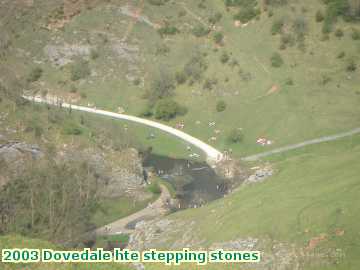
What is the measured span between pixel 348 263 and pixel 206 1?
121m

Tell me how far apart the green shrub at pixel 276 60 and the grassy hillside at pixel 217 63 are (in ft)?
3.68

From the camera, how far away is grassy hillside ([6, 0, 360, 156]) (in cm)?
10431

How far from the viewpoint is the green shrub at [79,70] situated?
13338cm

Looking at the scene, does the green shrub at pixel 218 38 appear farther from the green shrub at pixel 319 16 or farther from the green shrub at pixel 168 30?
the green shrub at pixel 319 16

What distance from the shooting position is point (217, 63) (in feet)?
416

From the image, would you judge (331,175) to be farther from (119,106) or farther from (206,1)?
(206,1)

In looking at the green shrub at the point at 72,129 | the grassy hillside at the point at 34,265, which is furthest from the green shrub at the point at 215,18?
the grassy hillside at the point at 34,265

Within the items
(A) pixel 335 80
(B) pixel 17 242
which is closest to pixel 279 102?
(A) pixel 335 80

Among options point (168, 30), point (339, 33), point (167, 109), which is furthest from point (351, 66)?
point (168, 30)

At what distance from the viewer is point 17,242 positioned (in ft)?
72.0

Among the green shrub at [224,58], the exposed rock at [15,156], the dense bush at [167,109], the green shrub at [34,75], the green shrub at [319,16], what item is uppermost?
the green shrub at [319,16]

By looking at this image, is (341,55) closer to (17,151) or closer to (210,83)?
(210,83)

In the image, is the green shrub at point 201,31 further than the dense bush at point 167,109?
Yes

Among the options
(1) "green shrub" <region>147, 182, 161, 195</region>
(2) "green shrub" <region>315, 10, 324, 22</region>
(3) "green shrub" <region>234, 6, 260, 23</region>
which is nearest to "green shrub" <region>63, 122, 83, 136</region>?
Result: (1) "green shrub" <region>147, 182, 161, 195</region>
